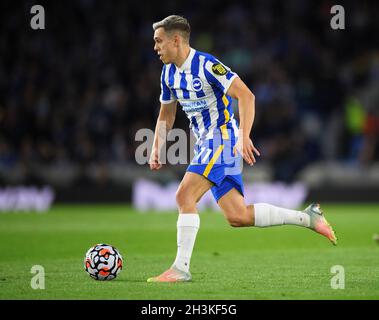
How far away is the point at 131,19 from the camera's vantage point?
21.7 meters

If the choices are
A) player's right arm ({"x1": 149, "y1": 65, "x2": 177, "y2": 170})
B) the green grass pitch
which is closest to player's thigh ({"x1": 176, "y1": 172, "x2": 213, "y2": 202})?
player's right arm ({"x1": 149, "y1": 65, "x2": 177, "y2": 170})

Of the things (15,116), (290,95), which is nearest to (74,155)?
(15,116)

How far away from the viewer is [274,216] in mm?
7793

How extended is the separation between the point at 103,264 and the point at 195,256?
8.03ft

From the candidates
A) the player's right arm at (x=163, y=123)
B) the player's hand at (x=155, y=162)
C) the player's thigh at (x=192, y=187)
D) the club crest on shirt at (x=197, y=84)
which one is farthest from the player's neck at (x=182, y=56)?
the player's thigh at (x=192, y=187)

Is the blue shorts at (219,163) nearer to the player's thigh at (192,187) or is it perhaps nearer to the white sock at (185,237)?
the player's thigh at (192,187)

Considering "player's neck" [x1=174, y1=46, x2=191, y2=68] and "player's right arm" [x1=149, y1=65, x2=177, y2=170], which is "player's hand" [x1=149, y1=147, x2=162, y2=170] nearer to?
"player's right arm" [x1=149, y1=65, x2=177, y2=170]

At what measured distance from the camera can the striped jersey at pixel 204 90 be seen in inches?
297

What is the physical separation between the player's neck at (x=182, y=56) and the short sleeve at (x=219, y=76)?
9.3 inches

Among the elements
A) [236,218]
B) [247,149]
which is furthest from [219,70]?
[236,218]

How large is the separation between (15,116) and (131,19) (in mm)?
4461

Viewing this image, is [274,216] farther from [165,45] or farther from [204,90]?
[165,45]

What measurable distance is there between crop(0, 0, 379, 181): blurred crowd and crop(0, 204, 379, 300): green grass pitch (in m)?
2.42

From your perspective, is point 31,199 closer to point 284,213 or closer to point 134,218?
point 134,218
